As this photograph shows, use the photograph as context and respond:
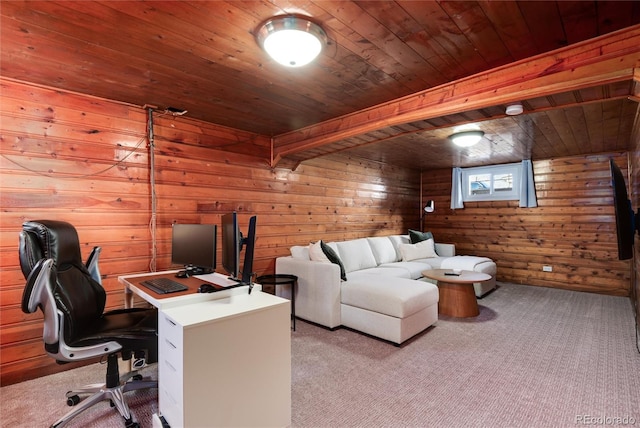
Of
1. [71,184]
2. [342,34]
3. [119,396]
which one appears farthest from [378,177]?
[119,396]

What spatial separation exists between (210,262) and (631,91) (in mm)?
2965

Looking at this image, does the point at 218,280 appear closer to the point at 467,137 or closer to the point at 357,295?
the point at 357,295

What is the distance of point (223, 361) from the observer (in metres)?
1.54

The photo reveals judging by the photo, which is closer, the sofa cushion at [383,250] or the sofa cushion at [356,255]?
the sofa cushion at [356,255]

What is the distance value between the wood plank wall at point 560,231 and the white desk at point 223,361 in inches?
207

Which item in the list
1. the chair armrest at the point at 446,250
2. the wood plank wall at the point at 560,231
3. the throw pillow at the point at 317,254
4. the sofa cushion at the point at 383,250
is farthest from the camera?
the chair armrest at the point at 446,250

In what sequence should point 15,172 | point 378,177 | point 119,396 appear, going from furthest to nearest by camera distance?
point 378,177
point 15,172
point 119,396

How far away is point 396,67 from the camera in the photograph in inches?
84.4

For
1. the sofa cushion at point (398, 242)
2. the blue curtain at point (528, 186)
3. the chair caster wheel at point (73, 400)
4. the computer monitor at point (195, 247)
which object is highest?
the blue curtain at point (528, 186)

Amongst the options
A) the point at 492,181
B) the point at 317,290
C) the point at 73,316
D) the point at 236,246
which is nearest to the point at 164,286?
the point at 73,316

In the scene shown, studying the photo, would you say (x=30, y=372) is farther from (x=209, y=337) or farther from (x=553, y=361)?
(x=553, y=361)

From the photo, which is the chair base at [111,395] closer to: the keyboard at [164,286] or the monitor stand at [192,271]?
the keyboard at [164,286]

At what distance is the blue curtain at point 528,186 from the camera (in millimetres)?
5316

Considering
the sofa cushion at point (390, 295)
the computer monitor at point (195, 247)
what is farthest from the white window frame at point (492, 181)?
the computer monitor at point (195, 247)
